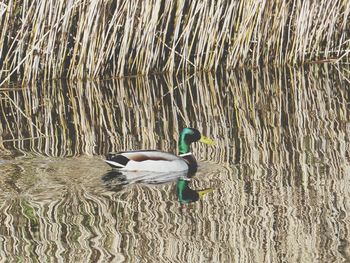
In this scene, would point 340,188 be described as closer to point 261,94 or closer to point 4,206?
point 4,206

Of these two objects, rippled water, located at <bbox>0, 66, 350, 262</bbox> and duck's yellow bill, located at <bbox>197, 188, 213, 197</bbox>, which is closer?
rippled water, located at <bbox>0, 66, 350, 262</bbox>

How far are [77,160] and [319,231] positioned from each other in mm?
2544

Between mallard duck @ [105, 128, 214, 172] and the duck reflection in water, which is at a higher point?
mallard duck @ [105, 128, 214, 172]

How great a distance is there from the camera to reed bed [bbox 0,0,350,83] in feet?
38.2

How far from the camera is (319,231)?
607 centimetres

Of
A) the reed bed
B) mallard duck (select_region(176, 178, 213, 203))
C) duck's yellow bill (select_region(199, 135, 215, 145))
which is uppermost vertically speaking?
the reed bed

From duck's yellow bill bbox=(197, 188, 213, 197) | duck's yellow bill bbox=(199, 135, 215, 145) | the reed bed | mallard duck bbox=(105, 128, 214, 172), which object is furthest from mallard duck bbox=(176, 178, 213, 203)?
the reed bed

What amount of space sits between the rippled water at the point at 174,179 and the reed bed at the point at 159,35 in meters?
0.38

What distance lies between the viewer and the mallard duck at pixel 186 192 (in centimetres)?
689

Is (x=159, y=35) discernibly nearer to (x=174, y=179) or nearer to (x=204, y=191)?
(x=174, y=179)

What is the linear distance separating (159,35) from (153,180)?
206 inches

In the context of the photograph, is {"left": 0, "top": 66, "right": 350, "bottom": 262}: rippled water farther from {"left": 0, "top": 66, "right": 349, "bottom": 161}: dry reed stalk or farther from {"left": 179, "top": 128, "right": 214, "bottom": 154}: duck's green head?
{"left": 179, "top": 128, "right": 214, "bottom": 154}: duck's green head

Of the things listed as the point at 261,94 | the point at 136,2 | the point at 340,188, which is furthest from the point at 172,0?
the point at 340,188

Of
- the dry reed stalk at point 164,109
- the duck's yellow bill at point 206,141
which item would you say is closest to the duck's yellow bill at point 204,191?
the dry reed stalk at point 164,109
